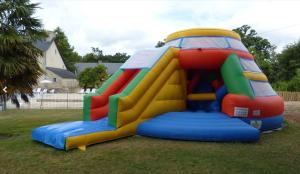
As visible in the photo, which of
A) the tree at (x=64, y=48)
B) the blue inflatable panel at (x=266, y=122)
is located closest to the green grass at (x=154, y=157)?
the blue inflatable panel at (x=266, y=122)

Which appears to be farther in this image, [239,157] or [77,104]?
[77,104]

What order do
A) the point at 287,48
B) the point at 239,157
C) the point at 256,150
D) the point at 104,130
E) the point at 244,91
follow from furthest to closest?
1. the point at 287,48
2. the point at 244,91
3. the point at 104,130
4. the point at 256,150
5. the point at 239,157

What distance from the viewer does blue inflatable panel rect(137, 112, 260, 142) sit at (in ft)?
25.8

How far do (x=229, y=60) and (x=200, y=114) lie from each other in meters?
1.87

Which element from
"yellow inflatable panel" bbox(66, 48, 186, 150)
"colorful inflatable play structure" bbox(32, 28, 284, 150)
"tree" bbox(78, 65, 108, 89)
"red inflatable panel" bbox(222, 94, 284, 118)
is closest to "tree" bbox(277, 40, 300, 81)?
"tree" bbox(78, 65, 108, 89)

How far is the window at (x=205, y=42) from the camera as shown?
984cm

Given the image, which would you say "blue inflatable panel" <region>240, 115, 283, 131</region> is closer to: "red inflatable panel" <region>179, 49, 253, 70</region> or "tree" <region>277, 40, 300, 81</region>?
"red inflatable panel" <region>179, 49, 253, 70</region>

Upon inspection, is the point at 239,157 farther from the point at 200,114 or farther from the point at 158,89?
the point at 158,89

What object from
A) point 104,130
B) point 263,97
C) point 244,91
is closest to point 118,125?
point 104,130

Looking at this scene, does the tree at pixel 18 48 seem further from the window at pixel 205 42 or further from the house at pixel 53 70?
the house at pixel 53 70

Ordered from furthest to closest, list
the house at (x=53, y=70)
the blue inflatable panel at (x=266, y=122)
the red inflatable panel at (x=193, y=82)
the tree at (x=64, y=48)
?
the tree at (x=64, y=48) < the house at (x=53, y=70) < the red inflatable panel at (x=193, y=82) < the blue inflatable panel at (x=266, y=122)

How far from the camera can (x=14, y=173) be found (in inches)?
219

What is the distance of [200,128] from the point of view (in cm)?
803

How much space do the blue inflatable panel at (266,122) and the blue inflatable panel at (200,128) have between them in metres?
0.61
